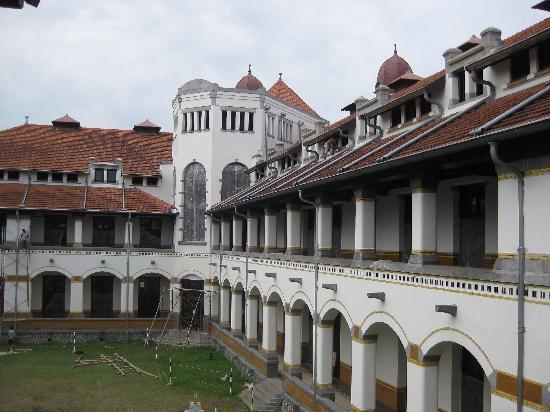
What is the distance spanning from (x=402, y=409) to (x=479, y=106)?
369 inches

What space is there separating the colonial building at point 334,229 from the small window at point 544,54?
0.04 meters

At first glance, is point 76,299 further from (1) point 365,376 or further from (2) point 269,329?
(1) point 365,376

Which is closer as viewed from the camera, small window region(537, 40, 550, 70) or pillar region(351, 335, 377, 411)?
small window region(537, 40, 550, 70)

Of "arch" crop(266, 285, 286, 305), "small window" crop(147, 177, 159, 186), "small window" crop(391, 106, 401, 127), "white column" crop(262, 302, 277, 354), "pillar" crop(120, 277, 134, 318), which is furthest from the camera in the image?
"small window" crop(147, 177, 159, 186)

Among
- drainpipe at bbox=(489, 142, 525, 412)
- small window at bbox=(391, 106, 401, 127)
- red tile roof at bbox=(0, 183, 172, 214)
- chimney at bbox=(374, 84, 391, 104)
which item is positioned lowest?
drainpipe at bbox=(489, 142, 525, 412)

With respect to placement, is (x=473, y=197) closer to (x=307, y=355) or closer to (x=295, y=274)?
(x=295, y=274)

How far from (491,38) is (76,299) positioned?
27.5 m

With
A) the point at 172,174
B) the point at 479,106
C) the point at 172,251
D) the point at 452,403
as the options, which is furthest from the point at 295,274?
the point at 172,174

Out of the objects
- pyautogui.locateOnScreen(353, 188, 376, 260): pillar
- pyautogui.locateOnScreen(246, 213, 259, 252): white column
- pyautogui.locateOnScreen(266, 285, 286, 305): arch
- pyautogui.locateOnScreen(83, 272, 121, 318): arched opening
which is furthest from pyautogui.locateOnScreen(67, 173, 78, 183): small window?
pyautogui.locateOnScreen(353, 188, 376, 260): pillar

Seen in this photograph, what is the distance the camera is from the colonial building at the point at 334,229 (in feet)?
32.7

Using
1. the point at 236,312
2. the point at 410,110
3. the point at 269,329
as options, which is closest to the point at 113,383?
the point at 269,329

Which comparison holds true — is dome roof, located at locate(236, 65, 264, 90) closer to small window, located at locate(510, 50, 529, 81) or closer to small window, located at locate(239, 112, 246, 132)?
small window, located at locate(239, 112, 246, 132)

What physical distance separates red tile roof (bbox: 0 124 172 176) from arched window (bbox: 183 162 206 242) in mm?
2830

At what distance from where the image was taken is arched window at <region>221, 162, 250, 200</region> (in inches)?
1401
